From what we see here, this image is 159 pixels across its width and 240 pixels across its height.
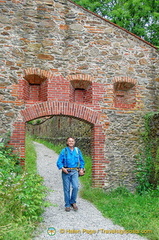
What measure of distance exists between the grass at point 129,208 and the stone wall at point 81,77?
45 centimetres

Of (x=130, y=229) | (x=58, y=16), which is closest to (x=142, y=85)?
(x=58, y=16)

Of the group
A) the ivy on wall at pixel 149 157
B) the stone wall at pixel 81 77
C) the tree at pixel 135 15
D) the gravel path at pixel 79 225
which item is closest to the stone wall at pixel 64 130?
the stone wall at pixel 81 77

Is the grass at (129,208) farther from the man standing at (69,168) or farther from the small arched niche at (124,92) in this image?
the small arched niche at (124,92)

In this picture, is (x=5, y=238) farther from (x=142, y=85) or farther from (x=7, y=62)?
(x=142, y=85)

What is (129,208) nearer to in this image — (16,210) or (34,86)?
(16,210)

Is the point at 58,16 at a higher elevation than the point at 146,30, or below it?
A: below

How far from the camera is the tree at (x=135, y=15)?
11023mm

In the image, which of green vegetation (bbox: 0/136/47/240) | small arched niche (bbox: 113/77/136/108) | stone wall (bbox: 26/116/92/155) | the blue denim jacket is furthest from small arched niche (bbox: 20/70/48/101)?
stone wall (bbox: 26/116/92/155)

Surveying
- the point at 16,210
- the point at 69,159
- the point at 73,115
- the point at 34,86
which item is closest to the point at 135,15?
the point at 34,86

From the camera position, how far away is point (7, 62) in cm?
Answer: 700

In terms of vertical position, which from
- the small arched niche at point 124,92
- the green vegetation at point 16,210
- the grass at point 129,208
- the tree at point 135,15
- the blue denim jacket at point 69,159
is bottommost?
the grass at point 129,208

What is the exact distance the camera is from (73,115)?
711cm

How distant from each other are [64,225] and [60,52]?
4877 millimetres

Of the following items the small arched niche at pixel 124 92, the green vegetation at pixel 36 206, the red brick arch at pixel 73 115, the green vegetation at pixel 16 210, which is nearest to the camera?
the green vegetation at pixel 16 210
